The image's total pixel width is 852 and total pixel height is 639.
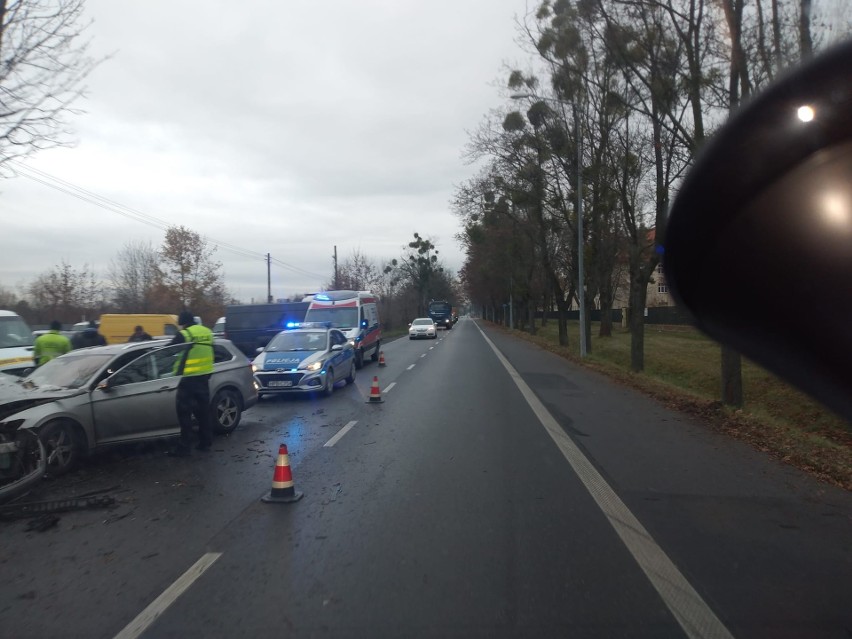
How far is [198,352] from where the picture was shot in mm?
9125

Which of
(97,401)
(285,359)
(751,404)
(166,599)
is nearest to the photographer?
(166,599)

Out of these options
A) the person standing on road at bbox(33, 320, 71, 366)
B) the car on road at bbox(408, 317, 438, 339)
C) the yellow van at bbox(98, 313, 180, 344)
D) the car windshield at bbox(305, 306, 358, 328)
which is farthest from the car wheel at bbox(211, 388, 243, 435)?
the car on road at bbox(408, 317, 438, 339)

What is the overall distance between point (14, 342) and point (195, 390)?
908cm

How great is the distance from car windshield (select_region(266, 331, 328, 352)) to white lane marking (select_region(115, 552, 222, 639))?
36.4ft

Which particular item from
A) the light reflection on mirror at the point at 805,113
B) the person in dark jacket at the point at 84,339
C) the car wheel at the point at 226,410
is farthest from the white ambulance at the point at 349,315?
the light reflection on mirror at the point at 805,113

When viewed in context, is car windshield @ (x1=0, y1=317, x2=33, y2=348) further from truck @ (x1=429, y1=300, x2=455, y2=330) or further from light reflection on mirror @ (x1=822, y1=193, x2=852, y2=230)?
truck @ (x1=429, y1=300, x2=455, y2=330)

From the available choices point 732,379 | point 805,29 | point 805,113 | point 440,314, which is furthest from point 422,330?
point 805,113

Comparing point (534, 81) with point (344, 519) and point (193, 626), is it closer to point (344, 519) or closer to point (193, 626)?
point (344, 519)

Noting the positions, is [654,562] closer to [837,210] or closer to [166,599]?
[837,210]

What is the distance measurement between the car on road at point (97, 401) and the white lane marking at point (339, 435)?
5.75 ft

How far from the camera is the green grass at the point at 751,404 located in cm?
823

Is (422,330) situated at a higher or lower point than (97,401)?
lower

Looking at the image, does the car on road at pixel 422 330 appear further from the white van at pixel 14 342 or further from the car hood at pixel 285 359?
the white van at pixel 14 342

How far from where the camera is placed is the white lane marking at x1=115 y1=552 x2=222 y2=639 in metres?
3.87
